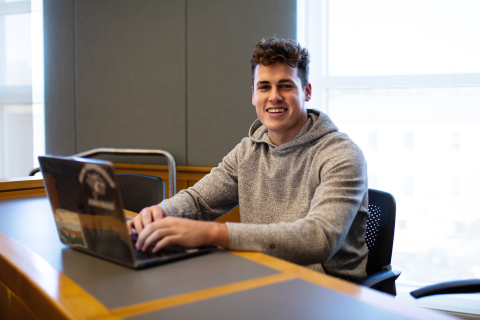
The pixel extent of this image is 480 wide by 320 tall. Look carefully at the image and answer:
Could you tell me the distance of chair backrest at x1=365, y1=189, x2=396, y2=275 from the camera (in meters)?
1.35

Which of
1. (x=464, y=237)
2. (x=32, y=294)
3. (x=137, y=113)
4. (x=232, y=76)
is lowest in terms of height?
(x=464, y=237)

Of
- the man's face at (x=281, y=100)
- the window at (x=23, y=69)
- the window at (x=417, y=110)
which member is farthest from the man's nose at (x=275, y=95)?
the window at (x=23, y=69)

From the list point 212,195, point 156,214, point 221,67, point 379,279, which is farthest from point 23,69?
point 379,279

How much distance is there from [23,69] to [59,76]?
341mm

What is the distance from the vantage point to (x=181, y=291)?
81 cm

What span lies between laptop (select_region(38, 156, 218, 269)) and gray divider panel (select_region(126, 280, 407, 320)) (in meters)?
0.24

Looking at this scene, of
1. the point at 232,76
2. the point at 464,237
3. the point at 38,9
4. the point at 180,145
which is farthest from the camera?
the point at 38,9

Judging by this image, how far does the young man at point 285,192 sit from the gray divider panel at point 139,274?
9 cm

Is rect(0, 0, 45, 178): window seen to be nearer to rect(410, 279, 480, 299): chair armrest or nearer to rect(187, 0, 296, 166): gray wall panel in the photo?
rect(187, 0, 296, 166): gray wall panel

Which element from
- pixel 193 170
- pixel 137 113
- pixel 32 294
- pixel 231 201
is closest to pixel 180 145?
pixel 193 170

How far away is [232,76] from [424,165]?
1.39 meters

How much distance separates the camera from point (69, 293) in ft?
2.62

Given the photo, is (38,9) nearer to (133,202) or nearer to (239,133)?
(239,133)

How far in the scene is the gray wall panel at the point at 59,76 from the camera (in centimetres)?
370
